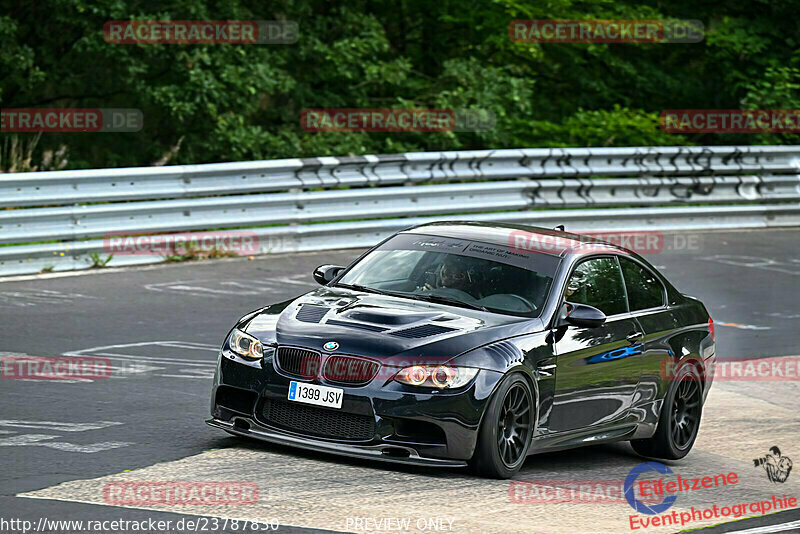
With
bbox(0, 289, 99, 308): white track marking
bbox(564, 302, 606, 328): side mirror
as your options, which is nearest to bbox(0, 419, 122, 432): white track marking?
bbox(564, 302, 606, 328): side mirror

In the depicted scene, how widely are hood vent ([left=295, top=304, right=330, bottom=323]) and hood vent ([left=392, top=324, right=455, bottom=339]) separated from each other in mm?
536

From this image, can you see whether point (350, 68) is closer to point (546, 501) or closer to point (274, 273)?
point (274, 273)

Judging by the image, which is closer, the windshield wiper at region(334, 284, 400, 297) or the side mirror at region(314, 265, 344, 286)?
the windshield wiper at region(334, 284, 400, 297)

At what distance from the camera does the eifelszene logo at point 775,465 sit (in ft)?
28.7

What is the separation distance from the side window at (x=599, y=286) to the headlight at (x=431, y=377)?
1.38 meters

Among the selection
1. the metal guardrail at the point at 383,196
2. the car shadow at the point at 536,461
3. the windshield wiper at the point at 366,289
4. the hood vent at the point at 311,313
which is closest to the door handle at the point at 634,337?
the car shadow at the point at 536,461

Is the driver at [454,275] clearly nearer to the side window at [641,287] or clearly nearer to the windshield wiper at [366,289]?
the windshield wiper at [366,289]

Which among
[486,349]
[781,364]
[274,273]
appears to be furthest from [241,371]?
[274,273]

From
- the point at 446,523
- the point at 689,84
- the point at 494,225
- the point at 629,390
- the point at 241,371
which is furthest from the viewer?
the point at 689,84

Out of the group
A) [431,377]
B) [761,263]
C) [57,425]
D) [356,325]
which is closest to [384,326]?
[356,325]

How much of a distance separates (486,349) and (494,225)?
6.48 feet

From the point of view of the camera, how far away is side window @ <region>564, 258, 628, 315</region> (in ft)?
29.0

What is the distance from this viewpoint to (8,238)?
14414 millimetres

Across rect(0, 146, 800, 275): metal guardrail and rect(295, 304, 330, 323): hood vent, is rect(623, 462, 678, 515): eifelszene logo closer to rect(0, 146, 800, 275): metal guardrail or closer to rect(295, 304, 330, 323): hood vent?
rect(295, 304, 330, 323): hood vent
